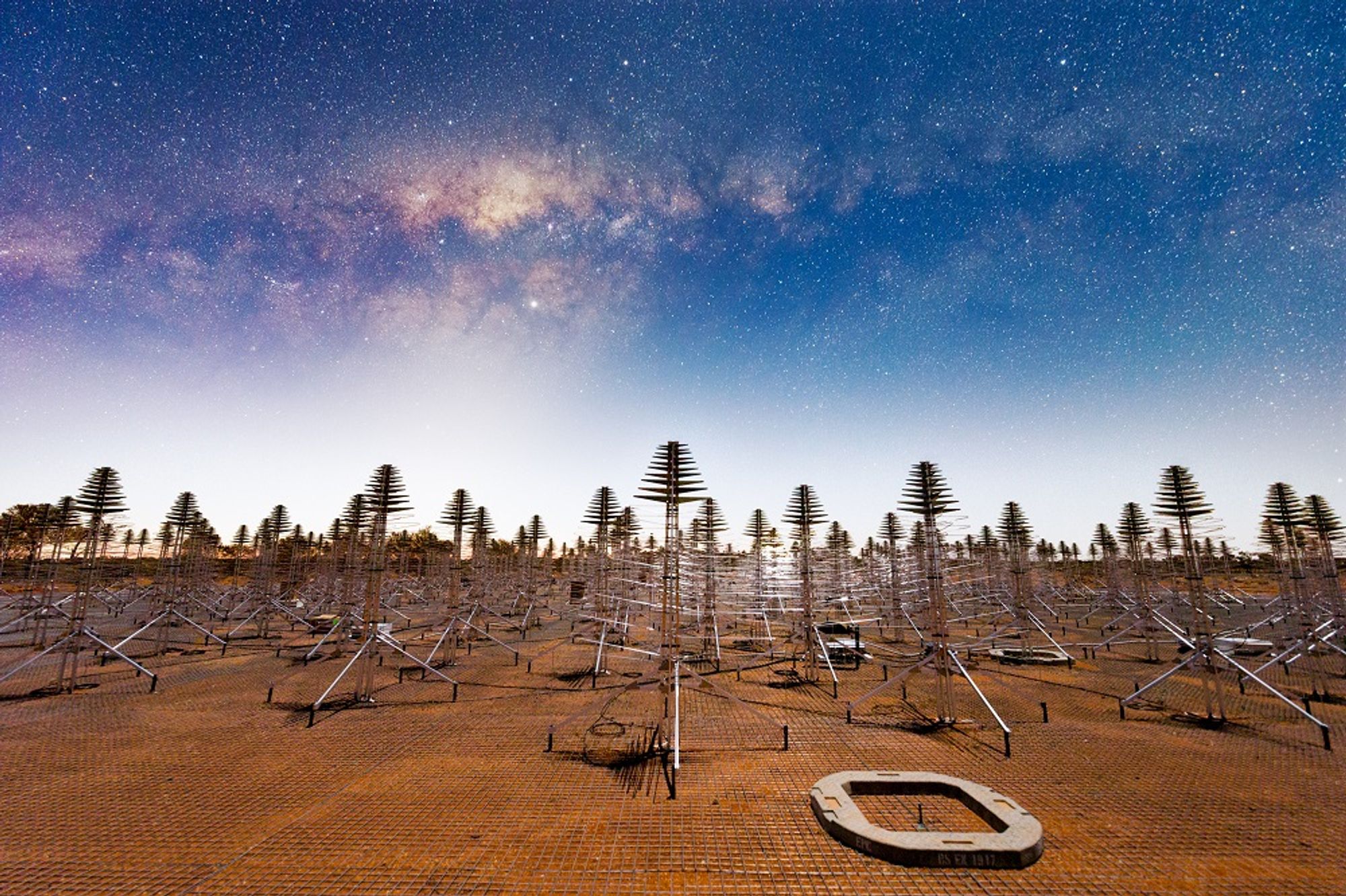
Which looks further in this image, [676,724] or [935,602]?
[935,602]

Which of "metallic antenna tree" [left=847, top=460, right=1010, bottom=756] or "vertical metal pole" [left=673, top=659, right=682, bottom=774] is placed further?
"metallic antenna tree" [left=847, top=460, right=1010, bottom=756]

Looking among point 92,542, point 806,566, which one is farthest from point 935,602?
point 92,542

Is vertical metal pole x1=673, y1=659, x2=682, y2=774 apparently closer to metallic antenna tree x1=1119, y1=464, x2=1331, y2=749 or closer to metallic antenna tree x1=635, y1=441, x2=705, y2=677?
metallic antenna tree x1=635, y1=441, x2=705, y2=677

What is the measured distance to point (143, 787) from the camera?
1359cm

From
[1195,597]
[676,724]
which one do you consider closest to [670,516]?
[676,724]

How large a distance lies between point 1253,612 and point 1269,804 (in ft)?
233

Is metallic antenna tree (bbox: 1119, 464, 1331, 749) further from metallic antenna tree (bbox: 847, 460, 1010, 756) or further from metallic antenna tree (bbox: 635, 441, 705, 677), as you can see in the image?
→ metallic antenna tree (bbox: 635, 441, 705, 677)

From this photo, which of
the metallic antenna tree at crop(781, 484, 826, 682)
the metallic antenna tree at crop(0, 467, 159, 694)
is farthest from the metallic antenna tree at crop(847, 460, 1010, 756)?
the metallic antenna tree at crop(0, 467, 159, 694)

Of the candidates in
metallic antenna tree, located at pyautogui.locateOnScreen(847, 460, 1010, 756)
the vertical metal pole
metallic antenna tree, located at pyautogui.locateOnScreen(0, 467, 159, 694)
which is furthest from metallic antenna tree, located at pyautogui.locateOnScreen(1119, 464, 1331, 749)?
metallic antenna tree, located at pyautogui.locateOnScreen(0, 467, 159, 694)

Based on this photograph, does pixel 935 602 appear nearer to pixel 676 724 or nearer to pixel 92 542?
pixel 676 724

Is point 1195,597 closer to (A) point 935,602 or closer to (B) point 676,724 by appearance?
(A) point 935,602

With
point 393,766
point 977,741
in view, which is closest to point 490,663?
point 393,766

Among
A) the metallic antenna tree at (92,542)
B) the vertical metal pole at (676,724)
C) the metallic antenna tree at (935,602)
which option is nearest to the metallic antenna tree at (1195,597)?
the metallic antenna tree at (935,602)

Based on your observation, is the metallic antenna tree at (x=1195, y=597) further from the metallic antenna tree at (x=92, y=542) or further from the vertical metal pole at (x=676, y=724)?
the metallic antenna tree at (x=92, y=542)
